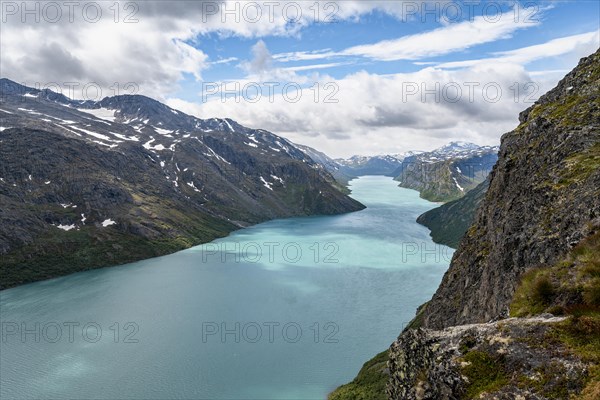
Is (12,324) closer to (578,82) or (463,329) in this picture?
(463,329)

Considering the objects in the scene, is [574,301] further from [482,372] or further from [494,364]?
[482,372]

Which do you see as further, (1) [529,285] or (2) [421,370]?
(1) [529,285]

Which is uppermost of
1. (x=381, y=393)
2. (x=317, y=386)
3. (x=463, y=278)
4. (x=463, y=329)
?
(x=463, y=329)

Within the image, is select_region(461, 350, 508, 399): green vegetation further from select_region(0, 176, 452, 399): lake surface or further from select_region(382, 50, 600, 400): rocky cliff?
select_region(0, 176, 452, 399): lake surface

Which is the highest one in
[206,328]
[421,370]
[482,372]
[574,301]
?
[574,301]

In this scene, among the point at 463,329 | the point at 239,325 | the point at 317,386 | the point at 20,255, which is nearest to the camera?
the point at 463,329

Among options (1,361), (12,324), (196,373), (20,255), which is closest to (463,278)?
(196,373)

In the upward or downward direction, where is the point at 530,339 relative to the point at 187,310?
upward

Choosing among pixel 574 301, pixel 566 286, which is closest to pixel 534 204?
pixel 566 286
